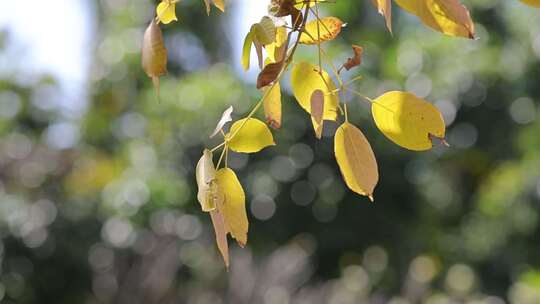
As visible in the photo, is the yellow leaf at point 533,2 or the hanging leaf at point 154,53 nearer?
the yellow leaf at point 533,2

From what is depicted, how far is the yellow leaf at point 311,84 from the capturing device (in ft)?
2.54

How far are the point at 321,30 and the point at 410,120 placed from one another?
0.12 m

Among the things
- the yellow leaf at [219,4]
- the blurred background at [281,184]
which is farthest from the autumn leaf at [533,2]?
the blurred background at [281,184]

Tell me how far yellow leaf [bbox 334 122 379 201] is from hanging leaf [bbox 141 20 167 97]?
0.52ft

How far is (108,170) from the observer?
5.05 m

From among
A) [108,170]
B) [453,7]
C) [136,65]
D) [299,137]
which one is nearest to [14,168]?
[108,170]

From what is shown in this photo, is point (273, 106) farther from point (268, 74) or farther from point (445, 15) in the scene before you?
point (445, 15)

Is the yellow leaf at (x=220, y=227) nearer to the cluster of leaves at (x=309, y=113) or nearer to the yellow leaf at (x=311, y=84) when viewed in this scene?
A: the cluster of leaves at (x=309, y=113)

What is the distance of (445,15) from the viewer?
0.64 meters

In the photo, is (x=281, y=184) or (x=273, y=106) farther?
(x=281, y=184)

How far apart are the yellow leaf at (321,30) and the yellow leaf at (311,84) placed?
2cm

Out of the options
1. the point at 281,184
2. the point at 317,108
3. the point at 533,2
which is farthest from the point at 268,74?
the point at 281,184

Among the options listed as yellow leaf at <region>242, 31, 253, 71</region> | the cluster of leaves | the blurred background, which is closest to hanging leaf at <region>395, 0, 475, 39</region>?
the cluster of leaves

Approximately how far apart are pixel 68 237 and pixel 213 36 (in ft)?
6.87
